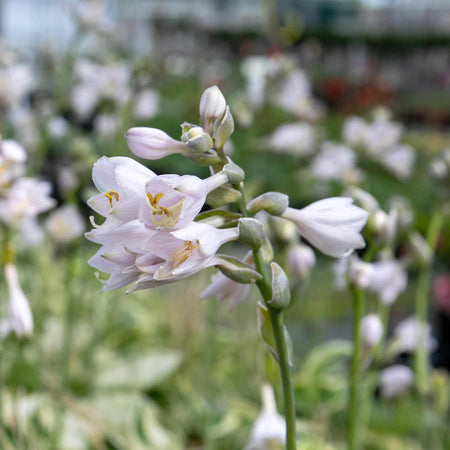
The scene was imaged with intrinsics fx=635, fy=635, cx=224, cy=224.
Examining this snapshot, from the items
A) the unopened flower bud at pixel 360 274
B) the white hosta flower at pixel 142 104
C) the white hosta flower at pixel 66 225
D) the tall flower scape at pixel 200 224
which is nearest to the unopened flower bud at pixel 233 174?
the tall flower scape at pixel 200 224

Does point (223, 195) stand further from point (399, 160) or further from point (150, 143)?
point (399, 160)

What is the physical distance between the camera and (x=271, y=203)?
0.67m

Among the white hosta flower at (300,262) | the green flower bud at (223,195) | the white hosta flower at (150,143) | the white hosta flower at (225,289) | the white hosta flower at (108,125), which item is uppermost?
the white hosta flower at (150,143)

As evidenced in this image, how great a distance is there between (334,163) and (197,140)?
1486 mm

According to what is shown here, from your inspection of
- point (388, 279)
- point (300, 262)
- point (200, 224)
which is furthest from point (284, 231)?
point (200, 224)

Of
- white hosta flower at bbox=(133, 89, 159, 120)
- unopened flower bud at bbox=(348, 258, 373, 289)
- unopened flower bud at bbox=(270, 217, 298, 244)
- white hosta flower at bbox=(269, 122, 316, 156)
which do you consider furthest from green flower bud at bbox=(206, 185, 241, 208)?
white hosta flower at bbox=(269, 122, 316, 156)

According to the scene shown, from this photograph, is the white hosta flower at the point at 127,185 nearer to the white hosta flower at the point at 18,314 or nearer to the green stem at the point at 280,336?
the green stem at the point at 280,336

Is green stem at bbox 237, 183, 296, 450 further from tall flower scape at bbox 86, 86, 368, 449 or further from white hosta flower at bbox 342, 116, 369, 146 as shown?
white hosta flower at bbox 342, 116, 369, 146

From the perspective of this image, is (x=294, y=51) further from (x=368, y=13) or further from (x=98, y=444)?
(x=98, y=444)

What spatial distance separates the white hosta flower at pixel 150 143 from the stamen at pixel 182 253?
0.10 metres

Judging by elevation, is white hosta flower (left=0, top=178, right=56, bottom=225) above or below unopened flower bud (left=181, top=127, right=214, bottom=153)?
below

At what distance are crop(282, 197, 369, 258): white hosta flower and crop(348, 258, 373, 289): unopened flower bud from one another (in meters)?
0.31

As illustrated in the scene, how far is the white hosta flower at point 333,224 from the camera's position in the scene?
683 millimetres

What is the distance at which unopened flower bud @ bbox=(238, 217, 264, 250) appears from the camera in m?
0.64
